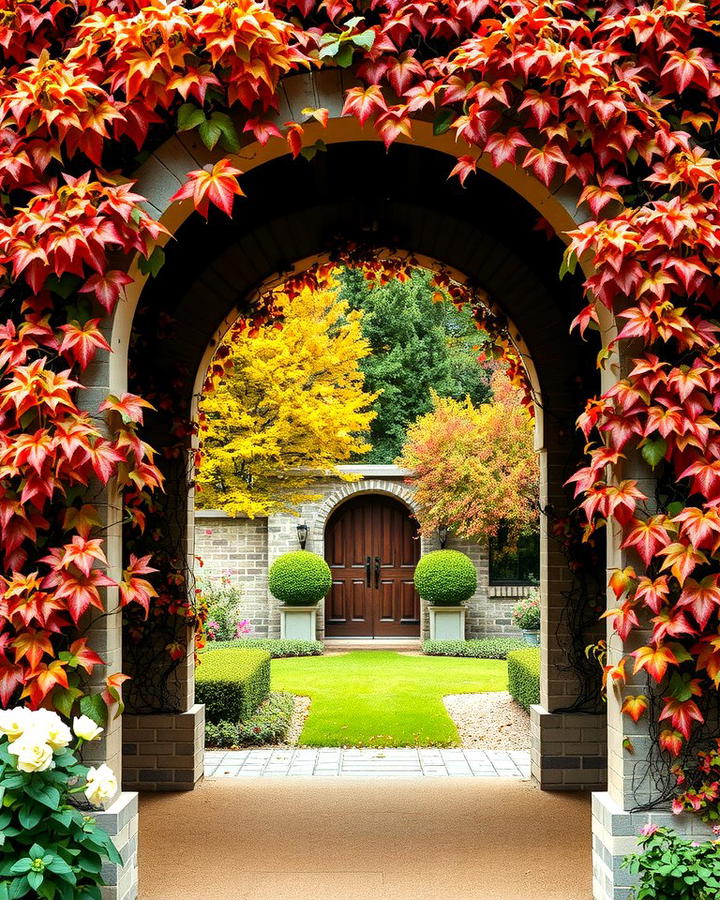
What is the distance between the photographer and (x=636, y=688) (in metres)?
3.26

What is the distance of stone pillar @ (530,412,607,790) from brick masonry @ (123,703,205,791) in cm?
219

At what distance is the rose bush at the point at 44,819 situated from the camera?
2766 millimetres

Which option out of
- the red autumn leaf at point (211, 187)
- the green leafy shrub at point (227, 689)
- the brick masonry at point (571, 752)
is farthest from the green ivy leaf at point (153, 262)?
the green leafy shrub at point (227, 689)

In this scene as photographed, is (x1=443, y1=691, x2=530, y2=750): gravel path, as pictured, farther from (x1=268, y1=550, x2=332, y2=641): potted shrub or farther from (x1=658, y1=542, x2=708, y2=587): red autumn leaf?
(x1=658, y1=542, x2=708, y2=587): red autumn leaf

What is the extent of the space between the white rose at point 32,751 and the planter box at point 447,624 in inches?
428

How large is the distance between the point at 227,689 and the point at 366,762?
4.59 feet

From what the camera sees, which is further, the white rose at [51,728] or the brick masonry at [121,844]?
the brick masonry at [121,844]

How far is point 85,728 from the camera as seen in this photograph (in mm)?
3002

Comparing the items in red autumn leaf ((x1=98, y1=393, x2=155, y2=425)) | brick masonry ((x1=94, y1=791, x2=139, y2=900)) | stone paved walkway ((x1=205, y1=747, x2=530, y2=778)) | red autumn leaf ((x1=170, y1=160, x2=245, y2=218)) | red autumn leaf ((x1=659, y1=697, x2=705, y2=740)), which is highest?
red autumn leaf ((x1=170, y1=160, x2=245, y2=218))

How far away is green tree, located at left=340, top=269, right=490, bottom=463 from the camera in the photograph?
20641 millimetres

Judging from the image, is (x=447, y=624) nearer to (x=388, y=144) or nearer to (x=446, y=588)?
(x=446, y=588)

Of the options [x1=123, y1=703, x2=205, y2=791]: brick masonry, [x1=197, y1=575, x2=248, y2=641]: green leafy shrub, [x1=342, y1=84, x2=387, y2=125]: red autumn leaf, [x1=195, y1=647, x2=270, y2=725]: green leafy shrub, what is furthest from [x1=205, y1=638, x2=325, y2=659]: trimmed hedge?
[x1=342, y1=84, x2=387, y2=125]: red autumn leaf

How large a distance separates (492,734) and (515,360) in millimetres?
3557

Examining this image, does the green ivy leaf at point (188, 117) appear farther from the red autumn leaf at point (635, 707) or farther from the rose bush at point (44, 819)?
the red autumn leaf at point (635, 707)
